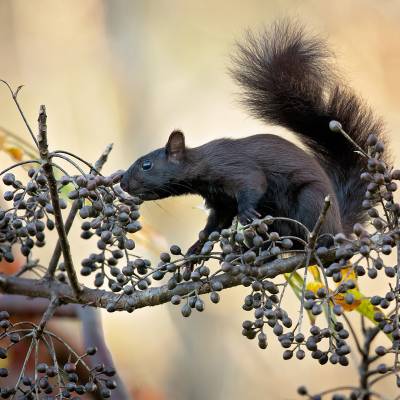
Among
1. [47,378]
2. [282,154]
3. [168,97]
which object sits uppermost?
[168,97]

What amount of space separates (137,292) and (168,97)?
225 inches

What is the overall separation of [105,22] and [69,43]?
46cm

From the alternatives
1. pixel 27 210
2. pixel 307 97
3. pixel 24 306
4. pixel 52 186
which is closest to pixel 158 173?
pixel 307 97

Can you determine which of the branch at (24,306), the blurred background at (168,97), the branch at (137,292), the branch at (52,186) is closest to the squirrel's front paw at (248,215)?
the branch at (137,292)

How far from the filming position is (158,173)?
9.67 feet

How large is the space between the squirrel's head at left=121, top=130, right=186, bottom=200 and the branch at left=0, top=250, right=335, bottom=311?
57 centimetres

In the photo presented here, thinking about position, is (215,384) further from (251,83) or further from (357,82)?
(251,83)

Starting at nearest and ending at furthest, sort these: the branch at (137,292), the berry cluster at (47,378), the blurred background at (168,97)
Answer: the berry cluster at (47,378)
the branch at (137,292)
the blurred background at (168,97)

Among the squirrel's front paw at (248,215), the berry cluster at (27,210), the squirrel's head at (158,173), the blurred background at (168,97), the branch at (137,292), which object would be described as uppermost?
the blurred background at (168,97)

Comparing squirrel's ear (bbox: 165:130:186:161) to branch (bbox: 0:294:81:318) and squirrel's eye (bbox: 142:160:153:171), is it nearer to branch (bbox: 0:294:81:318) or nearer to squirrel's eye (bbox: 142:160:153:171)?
squirrel's eye (bbox: 142:160:153:171)

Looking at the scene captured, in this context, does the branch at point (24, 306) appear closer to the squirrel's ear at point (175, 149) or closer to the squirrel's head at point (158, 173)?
the squirrel's head at point (158, 173)

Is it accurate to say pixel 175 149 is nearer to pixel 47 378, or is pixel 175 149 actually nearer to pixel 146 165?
pixel 146 165

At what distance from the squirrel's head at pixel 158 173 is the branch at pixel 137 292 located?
57 cm

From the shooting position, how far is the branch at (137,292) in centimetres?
213
